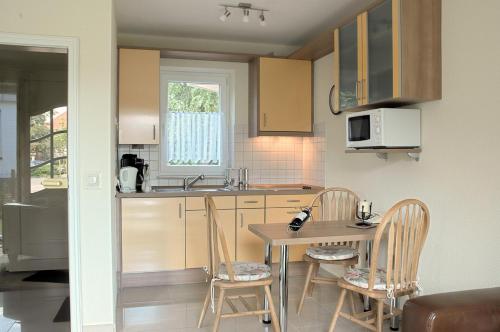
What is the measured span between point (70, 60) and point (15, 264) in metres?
1.65

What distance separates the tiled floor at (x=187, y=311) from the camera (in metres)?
2.96

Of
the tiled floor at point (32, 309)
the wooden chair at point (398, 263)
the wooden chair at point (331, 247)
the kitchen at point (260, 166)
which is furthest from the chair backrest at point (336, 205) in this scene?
the tiled floor at point (32, 309)

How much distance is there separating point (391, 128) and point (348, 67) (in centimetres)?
65

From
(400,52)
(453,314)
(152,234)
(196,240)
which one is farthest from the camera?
(196,240)

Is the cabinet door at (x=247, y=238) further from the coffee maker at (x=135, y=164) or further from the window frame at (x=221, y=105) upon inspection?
the coffee maker at (x=135, y=164)

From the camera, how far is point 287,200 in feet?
13.9

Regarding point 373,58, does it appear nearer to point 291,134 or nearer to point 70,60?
point 291,134

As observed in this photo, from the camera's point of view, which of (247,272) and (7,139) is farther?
(7,139)

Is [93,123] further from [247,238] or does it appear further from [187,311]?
[247,238]

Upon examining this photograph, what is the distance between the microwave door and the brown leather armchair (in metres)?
1.40

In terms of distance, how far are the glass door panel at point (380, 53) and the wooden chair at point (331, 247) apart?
3.07 ft

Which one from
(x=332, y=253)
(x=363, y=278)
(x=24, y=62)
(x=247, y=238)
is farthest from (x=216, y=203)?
(x=24, y=62)

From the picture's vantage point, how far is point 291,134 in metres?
4.50

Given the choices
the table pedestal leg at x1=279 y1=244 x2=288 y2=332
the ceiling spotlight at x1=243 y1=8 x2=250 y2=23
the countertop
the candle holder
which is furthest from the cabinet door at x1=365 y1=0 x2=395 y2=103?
the countertop
